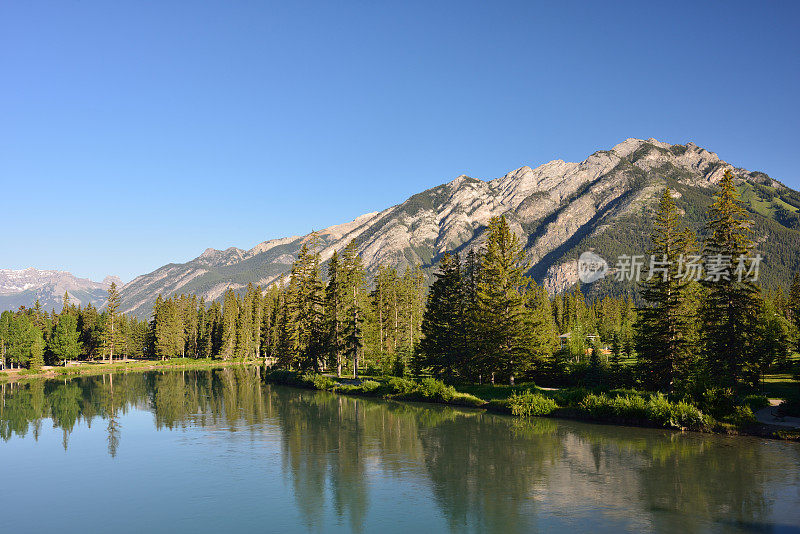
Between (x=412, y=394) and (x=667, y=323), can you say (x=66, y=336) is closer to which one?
(x=412, y=394)

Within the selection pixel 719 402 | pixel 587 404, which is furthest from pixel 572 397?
pixel 719 402

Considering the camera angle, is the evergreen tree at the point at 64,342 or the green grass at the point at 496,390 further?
the evergreen tree at the point at 64,342

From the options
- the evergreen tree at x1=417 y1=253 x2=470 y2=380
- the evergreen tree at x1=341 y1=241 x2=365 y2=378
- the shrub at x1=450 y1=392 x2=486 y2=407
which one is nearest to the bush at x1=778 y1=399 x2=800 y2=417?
the shrub at x1=450 y1=392 x2=486 y2=407

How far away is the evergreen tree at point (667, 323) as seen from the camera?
144ft

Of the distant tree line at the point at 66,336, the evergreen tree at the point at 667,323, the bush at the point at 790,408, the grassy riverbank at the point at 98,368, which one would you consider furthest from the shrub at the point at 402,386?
the distant tree line at the point at 66,336

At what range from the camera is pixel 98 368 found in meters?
108

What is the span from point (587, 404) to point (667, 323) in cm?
1052

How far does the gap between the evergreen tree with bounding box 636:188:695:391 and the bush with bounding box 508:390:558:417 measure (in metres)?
8.79

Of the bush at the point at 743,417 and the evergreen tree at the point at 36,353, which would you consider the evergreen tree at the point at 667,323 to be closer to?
the bush at the point at 743,417

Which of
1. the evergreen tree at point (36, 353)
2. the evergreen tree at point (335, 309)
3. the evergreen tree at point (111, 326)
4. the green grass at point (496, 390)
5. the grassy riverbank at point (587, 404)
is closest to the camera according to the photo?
the grassy riverbank at point (587, 404)

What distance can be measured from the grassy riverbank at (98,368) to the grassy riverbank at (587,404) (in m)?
66.5

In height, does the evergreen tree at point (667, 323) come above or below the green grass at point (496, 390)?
above

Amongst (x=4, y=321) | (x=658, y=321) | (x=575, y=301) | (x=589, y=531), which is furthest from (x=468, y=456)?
(x=575, y=301)

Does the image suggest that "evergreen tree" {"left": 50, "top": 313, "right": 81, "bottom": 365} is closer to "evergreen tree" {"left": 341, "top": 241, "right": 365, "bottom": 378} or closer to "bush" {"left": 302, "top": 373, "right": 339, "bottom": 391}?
"bush" {"left": 302, "top": 373, "right": 339, "bottom": 391}
